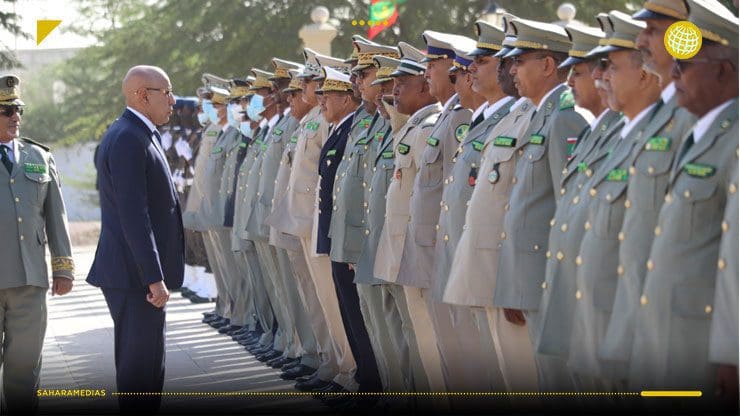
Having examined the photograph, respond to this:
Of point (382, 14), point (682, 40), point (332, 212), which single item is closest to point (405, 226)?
point (332, 212)

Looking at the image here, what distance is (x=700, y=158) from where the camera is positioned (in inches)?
189

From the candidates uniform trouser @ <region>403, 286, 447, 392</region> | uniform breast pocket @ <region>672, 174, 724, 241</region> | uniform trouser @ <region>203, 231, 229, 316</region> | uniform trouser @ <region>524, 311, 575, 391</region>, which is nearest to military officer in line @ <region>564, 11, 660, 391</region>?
uniform trouser @ <region>524, 311, 575, 391</region>

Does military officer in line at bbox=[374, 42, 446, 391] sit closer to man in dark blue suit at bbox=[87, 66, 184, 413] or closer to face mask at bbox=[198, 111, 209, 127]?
man in dark blue suit at bbox=[87, 66, 184, 413]

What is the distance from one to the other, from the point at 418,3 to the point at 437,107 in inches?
767

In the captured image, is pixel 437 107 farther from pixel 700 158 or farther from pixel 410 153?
pixel 700 158

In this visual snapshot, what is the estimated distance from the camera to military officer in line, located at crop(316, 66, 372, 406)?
9.48 metres

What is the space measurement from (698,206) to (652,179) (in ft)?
1.51

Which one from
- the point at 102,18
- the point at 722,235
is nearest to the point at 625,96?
the point at 722,235

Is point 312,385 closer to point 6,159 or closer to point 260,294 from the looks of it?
point 6,159

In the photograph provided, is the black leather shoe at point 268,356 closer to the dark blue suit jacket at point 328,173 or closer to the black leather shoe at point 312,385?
the black leather shoe at point 312,385

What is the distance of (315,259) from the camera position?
1034 cm

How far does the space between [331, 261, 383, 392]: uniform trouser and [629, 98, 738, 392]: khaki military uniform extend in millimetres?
4636

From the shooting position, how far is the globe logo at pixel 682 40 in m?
4.98

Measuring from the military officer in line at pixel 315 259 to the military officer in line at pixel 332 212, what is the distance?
0.28 m
